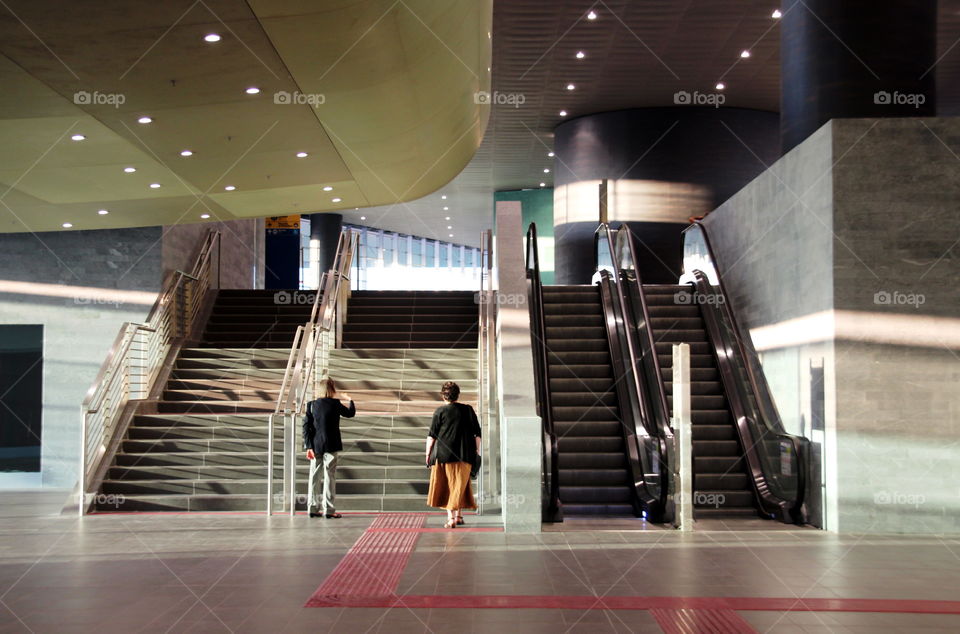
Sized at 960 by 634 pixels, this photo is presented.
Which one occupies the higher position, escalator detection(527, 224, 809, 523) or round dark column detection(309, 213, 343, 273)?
round dark column detection(309, 213, 343, 273)

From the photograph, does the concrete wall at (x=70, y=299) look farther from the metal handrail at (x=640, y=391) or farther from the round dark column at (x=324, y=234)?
the round dark column at (x=324, y=234)

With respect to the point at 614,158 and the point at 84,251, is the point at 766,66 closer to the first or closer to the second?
the point at 614,158

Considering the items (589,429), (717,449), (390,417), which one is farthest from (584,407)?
(390,417)

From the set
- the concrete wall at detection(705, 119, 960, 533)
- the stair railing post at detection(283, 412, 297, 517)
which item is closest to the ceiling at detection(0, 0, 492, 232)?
the stair railing post at detection(283, 412, 297, 517)

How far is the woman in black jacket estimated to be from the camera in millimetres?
8586

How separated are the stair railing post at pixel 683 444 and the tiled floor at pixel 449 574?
28 centimetres

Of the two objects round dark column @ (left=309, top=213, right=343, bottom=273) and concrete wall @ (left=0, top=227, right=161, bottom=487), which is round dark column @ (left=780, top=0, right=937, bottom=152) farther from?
round dark column @ (left=309, top=213, right=343, bottom=273)

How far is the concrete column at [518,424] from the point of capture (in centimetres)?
808

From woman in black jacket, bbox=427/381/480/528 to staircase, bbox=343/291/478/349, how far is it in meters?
6.19

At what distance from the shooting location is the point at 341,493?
9984 millimetres

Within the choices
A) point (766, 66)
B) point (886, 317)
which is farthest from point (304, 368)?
point (766, 66)

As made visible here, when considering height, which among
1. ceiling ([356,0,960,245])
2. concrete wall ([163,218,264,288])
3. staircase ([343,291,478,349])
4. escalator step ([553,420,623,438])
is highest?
ceiling ([356,0,960,245])

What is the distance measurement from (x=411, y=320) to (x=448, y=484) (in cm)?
749

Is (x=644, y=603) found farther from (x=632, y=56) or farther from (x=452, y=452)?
(x=632, y=56)
